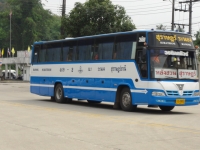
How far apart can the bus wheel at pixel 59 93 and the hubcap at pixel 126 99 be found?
5423mm

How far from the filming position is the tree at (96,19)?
37.4 metres

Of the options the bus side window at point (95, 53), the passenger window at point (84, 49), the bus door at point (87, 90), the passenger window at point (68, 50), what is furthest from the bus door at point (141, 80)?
the passenger window at point (68, 50)

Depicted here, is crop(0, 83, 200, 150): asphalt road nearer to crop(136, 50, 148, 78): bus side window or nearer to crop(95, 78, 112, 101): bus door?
crop(136, 50, 148, 78): bus side window

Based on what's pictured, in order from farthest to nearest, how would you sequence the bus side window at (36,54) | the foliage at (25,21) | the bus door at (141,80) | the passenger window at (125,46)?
the foliage at (25,21), the bus side window at (36,54), the passenger window at (125,46), the bus door at (141,80)

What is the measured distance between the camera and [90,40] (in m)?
22.1

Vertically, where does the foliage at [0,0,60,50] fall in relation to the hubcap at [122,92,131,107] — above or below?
above

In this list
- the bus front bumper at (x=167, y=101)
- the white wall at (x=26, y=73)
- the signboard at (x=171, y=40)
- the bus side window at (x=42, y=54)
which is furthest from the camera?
the white wall at (x=26, y=73)

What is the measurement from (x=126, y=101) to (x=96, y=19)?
63.5 feet

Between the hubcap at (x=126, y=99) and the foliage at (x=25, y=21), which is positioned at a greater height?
the foliage at (x=25, y=21)

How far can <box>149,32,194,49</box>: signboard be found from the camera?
18.5 m

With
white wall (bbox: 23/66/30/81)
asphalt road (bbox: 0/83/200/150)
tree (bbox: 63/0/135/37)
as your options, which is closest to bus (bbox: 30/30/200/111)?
asphalt road (bbox: 0/83/200/150)

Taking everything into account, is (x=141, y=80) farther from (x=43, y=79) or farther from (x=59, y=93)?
(x=43, y=79)

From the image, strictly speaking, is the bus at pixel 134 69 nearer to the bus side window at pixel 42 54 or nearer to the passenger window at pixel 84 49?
the passenger window at pixel 84 49

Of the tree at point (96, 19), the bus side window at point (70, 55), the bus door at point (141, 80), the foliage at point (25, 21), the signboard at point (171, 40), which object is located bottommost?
the bus door at point (141, 80)
